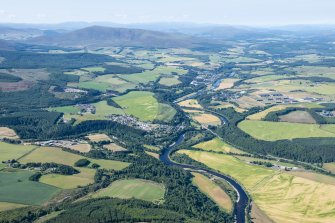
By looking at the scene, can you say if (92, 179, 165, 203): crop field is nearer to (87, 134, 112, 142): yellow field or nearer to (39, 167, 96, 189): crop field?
(39, 167, 96, 189): crop field

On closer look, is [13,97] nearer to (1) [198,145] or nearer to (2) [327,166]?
(1) [198,145]

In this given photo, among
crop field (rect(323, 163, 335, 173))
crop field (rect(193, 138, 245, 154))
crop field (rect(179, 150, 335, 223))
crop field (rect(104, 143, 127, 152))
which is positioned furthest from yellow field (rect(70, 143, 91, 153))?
crop field (rect(323, 163, 335, 173))

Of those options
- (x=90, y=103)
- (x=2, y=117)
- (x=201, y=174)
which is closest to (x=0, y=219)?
(x=201, y=174)

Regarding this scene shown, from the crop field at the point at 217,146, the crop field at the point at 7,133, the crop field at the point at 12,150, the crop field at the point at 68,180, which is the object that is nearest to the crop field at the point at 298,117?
the crop field at the point at 217,146

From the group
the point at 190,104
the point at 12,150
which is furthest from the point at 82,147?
the point at 190,104

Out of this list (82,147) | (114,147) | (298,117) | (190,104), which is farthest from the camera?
(190,104)

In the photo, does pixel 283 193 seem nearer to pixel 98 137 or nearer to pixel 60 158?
pixel 60 158

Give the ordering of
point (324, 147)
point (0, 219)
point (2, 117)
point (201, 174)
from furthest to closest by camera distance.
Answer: point (2, 117), point (324, 147), point (201, 174), point (0, 219)
